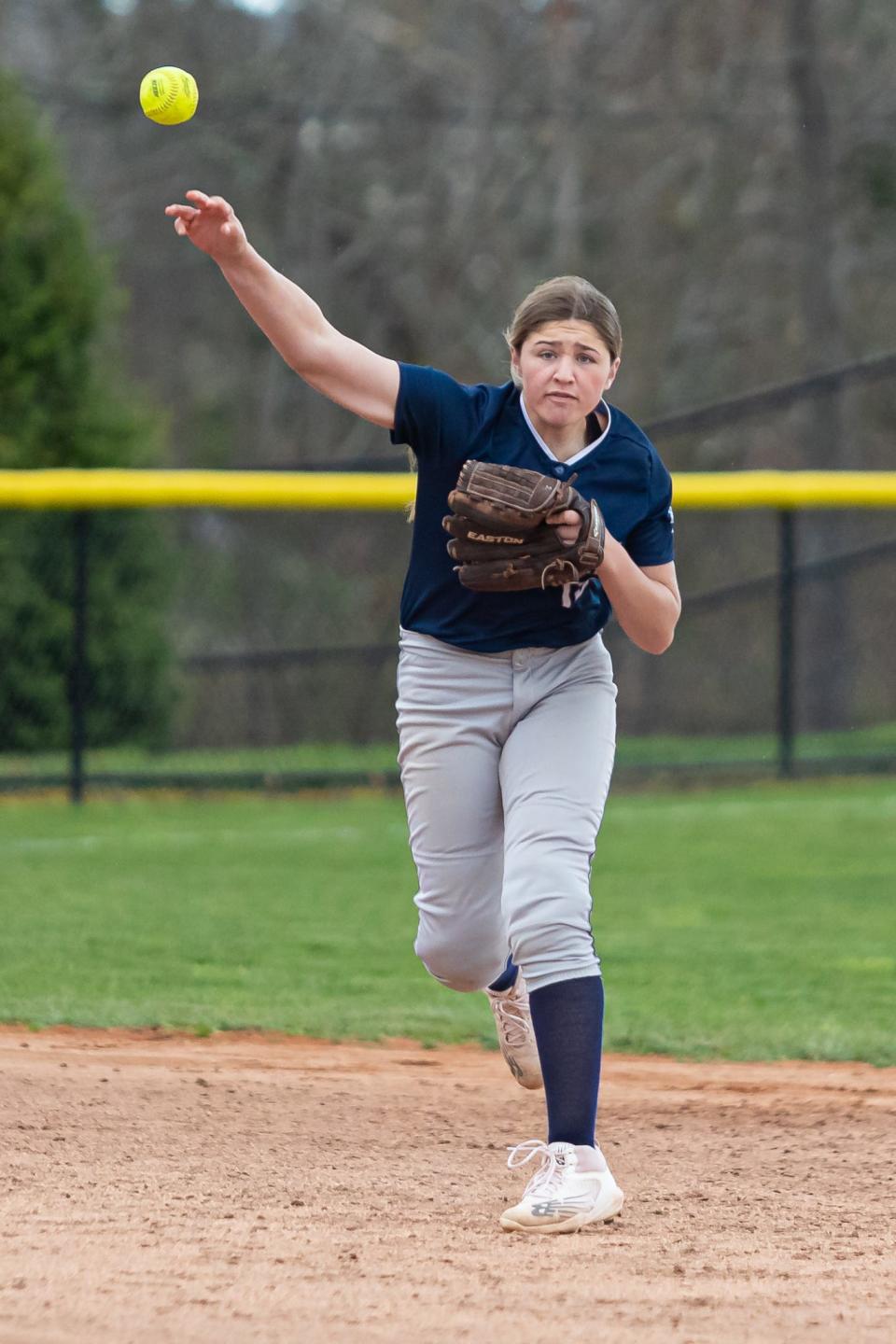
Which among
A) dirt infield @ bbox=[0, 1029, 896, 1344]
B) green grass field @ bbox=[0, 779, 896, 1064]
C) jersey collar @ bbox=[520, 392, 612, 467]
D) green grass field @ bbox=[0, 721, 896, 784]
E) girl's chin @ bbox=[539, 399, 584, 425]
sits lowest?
green grass field @ bbox=[0, 779, 896, 1064]

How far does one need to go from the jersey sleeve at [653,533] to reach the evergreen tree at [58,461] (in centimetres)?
678

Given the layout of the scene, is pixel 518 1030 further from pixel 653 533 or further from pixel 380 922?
pixel 380 922

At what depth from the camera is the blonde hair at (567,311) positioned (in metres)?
3.28

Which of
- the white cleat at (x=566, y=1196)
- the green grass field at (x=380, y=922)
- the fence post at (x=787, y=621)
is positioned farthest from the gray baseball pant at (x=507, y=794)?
the fence post at (x=787, y=621)

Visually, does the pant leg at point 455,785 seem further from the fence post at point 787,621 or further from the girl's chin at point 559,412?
the fence post at point 787,621

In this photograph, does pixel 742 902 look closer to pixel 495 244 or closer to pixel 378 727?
pixel 378 727

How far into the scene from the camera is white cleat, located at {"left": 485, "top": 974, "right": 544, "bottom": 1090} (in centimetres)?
396

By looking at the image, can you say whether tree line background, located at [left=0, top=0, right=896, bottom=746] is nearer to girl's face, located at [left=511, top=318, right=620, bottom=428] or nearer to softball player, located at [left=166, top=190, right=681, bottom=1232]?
softball player, located at [left=166, top=190, right=681, bottom=1232]

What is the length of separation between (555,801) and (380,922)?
3340mm

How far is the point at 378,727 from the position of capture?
11.6 m

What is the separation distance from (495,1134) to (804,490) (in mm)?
6753

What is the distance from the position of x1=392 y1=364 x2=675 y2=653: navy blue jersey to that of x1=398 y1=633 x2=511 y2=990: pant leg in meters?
0.07

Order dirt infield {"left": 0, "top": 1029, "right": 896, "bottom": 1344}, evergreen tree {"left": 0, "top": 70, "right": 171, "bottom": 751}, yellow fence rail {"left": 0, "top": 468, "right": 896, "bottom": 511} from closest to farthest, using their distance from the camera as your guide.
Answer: dirt infield {"left": 0, "top": 1029, "right": 896, "bottom": 1344}
yellow fence rail {"left": 0, "top": 468, "right": 896, "bottom": 511}
evergreen tree {"left": 0, "top": 70, "right": 171, "bottom": 751}

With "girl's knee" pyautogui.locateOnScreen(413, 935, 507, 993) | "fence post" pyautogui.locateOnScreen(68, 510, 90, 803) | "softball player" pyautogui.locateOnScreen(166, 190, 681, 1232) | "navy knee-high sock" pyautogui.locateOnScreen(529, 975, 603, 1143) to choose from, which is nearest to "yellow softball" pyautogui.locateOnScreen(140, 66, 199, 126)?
"softball player" pyautogui.locateOnScreen(166, 190, 681, 1232)
